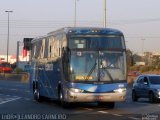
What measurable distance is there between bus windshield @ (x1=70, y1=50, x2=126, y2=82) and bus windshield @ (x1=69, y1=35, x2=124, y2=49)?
0.30 metres

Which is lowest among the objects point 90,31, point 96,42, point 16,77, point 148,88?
point 16,77

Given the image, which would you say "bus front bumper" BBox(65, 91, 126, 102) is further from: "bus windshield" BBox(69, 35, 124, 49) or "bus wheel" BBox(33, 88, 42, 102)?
"bus wheel" BBox(33, 88, 42, 102)

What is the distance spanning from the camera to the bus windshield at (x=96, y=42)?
24.4 m

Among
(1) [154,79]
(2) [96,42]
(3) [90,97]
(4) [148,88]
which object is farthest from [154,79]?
(3) [90,97]

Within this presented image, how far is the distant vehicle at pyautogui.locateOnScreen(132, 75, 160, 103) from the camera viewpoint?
30.5m

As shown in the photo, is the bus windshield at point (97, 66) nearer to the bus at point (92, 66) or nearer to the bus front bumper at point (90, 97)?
the bus at point (92, 66)

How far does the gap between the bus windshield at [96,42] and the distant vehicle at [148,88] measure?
6.53m

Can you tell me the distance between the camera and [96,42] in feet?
80.5

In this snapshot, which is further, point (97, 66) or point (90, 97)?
point (97, 66)

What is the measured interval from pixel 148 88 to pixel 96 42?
7.63 m

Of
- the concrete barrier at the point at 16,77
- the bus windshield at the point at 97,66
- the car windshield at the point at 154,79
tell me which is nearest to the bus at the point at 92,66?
the bus windshield at the point at 97,66

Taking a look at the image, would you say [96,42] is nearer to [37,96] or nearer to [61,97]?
[61,97]

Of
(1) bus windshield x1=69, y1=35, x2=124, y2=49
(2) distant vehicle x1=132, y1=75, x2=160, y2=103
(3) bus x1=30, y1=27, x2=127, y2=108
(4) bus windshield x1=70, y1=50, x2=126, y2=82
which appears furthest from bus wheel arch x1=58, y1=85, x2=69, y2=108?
(2) distant vehicle x1=132, y1=75, x2=160, y2=103

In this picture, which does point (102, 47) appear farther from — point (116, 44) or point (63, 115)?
point (63, 115)
